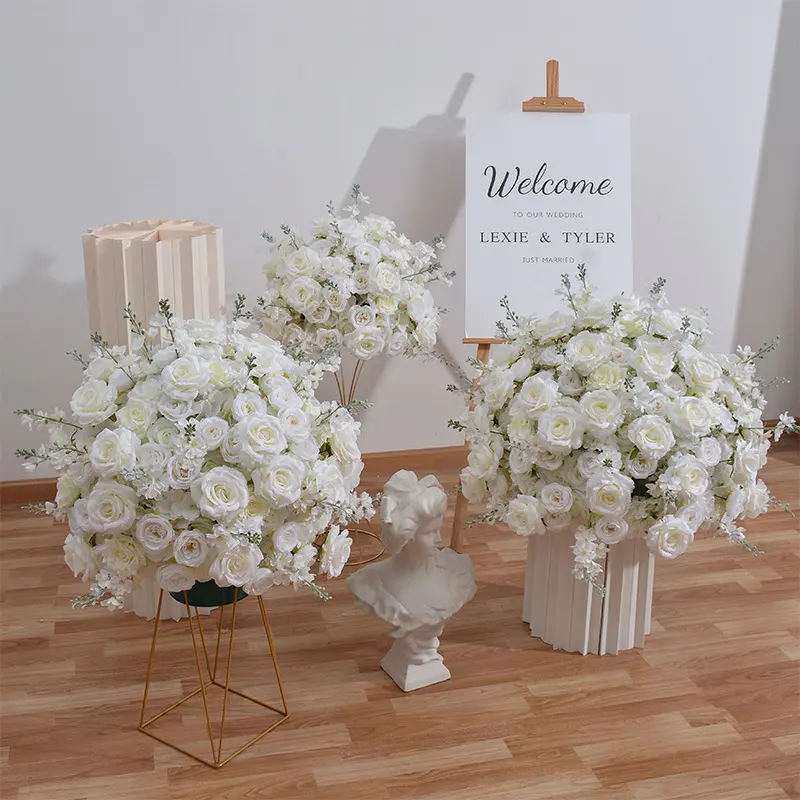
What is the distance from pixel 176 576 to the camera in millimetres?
1885

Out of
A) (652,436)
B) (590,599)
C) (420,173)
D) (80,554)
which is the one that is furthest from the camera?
(420,173)

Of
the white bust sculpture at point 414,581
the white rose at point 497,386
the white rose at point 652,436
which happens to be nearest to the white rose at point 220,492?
the white bust sculpture at point 414,581

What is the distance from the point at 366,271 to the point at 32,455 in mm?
1193

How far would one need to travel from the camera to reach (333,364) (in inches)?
84.0

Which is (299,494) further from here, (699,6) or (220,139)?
(699,6)

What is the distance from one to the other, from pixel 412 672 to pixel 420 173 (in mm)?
1885

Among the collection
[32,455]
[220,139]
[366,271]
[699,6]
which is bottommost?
[32,455]

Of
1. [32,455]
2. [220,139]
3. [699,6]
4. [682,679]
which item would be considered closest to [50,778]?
[32,455]

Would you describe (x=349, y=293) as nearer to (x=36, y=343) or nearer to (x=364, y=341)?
(x=364, y=341)

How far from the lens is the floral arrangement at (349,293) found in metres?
2.84

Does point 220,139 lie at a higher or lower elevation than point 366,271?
higher

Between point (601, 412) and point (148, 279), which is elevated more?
point (148, 279)

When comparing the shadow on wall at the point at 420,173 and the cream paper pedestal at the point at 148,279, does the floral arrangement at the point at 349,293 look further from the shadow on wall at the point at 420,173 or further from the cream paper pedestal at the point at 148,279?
the shadow on wall at the point at 420,173

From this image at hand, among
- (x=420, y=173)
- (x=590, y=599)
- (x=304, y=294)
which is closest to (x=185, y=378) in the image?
(x=304, y=294)
